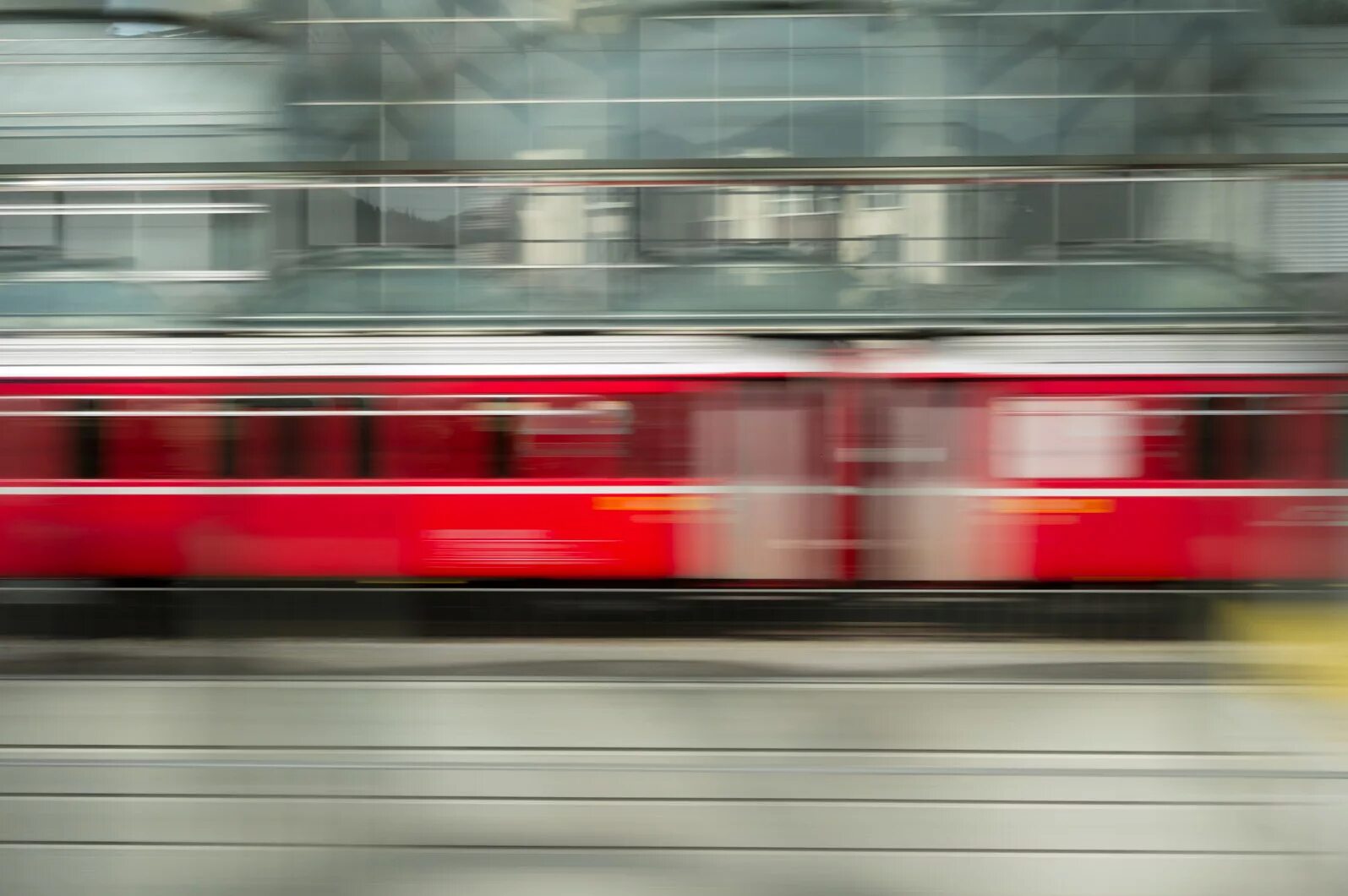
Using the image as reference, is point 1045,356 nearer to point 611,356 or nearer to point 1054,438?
point 1054,438

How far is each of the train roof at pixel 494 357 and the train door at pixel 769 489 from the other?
0.47ft

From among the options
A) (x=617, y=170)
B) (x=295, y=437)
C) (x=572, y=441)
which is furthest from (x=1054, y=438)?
(x=295, y=437)

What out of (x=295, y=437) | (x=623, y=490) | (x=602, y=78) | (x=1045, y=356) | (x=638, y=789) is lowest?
(x=638, y=789)

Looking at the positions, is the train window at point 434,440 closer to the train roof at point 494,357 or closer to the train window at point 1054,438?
the train roof at point 494,357

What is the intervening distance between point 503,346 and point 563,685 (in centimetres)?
258

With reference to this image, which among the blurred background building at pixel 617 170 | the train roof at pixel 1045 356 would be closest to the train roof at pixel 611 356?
the train roof at pixel 1045 356

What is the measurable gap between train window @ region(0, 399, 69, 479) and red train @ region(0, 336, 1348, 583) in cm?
1

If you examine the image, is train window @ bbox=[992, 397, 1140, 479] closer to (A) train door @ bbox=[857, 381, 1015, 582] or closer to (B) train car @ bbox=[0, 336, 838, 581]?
(A) train door @ bbox=[857, 381, 1015, 582]

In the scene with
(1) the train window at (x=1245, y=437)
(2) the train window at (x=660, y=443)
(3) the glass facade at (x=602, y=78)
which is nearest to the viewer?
(3) the glass facade at (x=602, y=78)

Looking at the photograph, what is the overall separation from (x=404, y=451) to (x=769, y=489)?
166 centimetres

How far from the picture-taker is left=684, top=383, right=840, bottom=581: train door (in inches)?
262

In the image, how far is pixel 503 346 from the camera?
22.1ft

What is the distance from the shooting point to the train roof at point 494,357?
6.72 m

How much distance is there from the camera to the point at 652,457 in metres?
6.76
